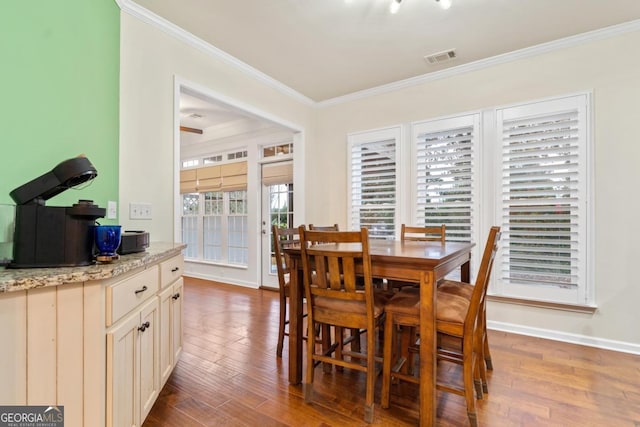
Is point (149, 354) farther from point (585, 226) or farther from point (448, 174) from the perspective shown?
point (585, 226)

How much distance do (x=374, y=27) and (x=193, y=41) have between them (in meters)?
1.67

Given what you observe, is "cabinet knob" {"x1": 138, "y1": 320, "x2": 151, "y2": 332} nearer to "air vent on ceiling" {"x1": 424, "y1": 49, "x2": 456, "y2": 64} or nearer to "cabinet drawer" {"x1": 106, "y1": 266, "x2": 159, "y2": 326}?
"cabinet drawer" {"x1": 106, "y1": 266, "x2": 159, "y2": 326}

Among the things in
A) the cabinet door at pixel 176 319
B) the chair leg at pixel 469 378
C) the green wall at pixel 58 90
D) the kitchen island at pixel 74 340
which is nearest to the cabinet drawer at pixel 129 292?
the kitchen island at pixel 74 340

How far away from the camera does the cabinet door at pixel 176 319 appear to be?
2077 mm

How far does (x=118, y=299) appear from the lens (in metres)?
1.29

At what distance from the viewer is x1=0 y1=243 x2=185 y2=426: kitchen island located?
40.7 inches

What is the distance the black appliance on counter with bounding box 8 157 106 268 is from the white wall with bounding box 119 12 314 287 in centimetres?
110

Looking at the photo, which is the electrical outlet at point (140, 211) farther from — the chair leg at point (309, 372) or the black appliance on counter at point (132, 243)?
the chair leg at point (309, 372)

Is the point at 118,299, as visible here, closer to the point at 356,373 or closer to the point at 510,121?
the point at 356,373

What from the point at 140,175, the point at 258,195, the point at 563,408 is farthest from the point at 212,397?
the point at 258,195

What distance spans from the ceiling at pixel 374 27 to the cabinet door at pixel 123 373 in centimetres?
242

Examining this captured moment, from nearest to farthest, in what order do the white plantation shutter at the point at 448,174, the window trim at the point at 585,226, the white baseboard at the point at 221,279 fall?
1. the window trim at the point at 585,226
2. the white plantation shutter at the point at 448,174
3. the white baseboard at the point at 221,279

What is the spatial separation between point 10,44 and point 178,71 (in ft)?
4.49

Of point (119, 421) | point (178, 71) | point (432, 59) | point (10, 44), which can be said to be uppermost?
point (432, 59)
